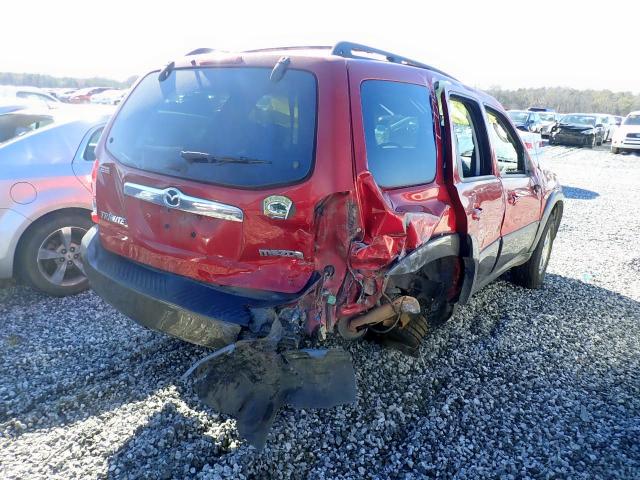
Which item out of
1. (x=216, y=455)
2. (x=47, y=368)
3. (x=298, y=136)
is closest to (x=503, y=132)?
(x=298, y=136)

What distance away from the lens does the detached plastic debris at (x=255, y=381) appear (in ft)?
7.45

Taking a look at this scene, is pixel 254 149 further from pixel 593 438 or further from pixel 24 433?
pixel 593 438

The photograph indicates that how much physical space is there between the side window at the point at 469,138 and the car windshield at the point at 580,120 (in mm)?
Answer: 24962

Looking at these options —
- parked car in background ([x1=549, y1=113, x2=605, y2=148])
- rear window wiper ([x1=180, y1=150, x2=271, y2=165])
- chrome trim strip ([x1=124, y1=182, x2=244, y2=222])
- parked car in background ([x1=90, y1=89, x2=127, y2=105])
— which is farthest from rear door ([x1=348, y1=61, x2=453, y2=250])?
parked car in background ([x1=549, y1=113, x2=605, y2=148])

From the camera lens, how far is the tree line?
6166 centimetres

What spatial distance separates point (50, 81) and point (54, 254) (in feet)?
196

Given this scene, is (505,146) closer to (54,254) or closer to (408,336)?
(408,336)

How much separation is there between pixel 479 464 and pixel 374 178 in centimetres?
162

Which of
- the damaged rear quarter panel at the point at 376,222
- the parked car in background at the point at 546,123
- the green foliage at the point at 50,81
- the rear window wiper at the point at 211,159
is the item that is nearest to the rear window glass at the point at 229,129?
the rear window wiper at the point at 211,159

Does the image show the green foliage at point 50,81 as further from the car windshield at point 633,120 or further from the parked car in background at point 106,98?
the car windshield at point 633,120

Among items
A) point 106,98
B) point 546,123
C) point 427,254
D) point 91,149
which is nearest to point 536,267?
point 427,254

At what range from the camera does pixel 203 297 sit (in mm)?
2539

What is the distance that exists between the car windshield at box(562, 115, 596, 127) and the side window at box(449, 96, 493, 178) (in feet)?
81.9

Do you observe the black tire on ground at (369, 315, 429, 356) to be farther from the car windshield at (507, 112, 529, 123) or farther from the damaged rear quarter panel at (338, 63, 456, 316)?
the car windshield at (507, 112, 529, 123)
